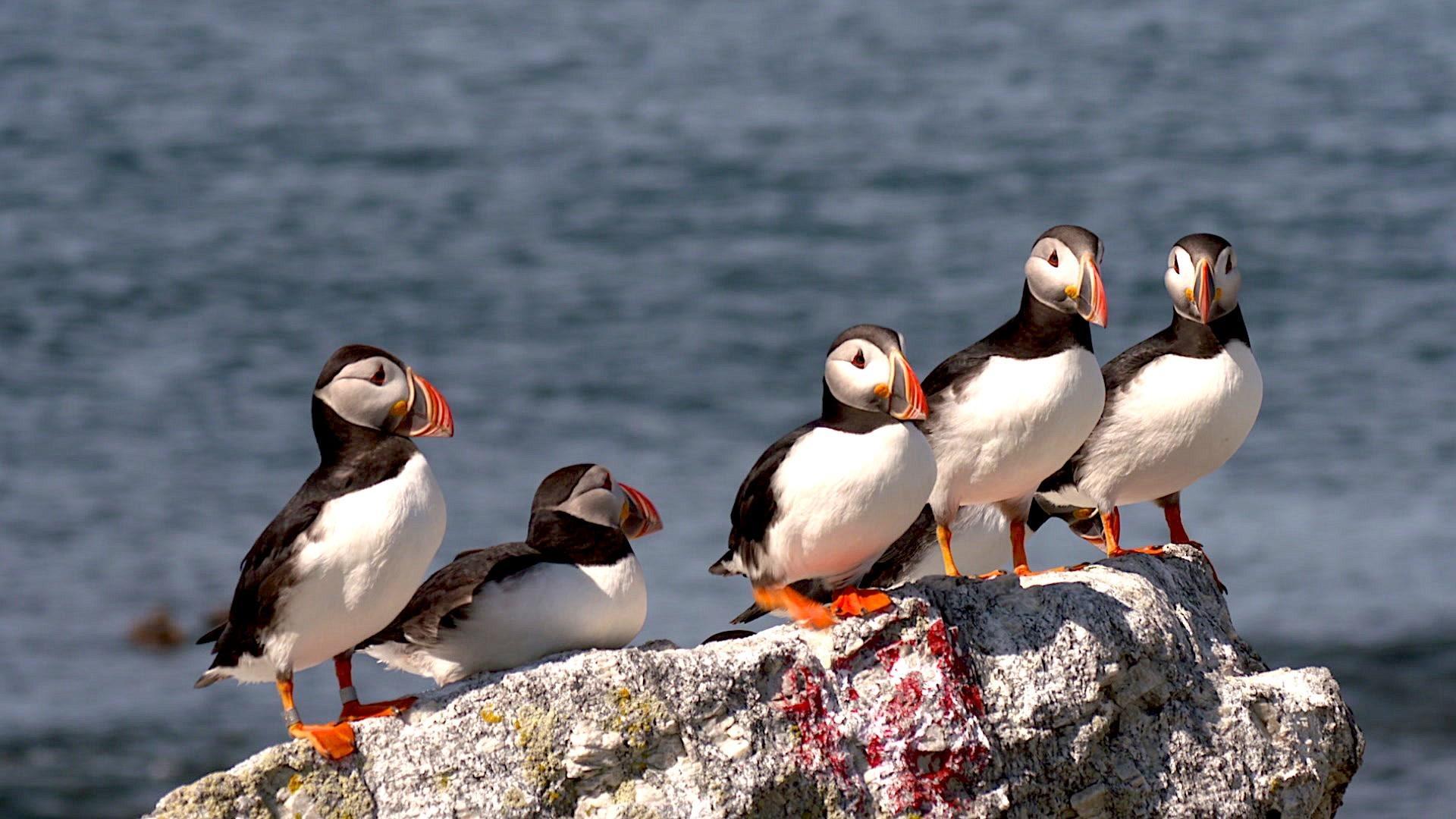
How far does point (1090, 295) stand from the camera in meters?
6.91

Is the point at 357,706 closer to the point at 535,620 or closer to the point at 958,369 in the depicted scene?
the point at 535,620

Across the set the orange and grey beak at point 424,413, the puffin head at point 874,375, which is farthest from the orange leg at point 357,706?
the puffin head at point 874,375

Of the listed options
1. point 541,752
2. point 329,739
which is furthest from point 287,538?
point 541,752

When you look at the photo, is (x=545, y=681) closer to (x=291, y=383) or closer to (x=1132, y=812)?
(x=1132, y=812)

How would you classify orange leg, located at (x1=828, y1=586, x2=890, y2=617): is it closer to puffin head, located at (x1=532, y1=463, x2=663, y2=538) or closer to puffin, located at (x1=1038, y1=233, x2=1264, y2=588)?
puffin head, located at (x1=532, y1=463, x2=663, y2=538)

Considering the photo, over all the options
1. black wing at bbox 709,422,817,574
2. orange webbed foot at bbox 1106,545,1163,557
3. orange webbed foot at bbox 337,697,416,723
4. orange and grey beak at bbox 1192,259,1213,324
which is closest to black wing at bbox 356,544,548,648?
orange webbed foot at bbox 337,697,416,723

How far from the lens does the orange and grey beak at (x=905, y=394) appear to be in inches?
249

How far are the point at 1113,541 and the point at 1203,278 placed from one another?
3.52 ft

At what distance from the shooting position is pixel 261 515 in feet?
77.2

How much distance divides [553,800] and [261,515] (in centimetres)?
1799

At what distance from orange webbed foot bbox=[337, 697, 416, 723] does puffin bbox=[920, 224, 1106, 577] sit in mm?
1996

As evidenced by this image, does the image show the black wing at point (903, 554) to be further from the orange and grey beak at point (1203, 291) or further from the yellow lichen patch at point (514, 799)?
the yellow lichen patch at point (514, 799)

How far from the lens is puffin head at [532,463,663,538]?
22.3 ft

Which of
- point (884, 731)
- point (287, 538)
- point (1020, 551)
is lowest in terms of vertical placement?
point (884, 731)
